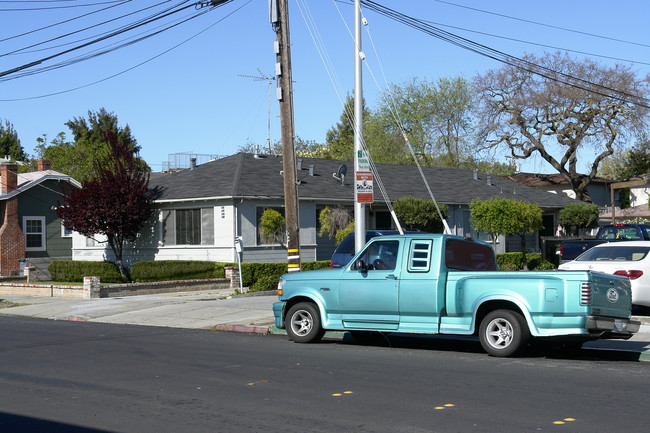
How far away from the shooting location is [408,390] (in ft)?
30.1

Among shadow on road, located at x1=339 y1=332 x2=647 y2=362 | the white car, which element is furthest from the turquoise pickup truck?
the white car

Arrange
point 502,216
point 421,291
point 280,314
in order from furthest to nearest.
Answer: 1. point 502,216
2. point 280,314
3. point 421,291

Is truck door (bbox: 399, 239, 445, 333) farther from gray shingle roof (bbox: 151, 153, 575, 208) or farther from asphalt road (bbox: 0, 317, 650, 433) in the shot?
gray shingle roof (bbox: 151, 153, 575, 208)

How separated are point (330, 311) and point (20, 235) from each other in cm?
2940

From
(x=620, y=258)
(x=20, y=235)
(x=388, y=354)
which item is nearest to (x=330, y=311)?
(x=388, y=354)

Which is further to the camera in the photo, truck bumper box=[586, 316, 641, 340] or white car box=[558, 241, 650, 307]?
white car box=[558, 241, 650, 307]

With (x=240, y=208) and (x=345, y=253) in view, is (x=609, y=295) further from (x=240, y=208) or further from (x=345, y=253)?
(x=240, y=208)

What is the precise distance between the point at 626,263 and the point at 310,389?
937 cm

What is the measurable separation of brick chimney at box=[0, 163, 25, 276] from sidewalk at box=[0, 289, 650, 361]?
11.9 metres

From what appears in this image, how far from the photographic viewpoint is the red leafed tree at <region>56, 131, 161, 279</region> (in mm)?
30766

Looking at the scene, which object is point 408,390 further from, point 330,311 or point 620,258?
point 620,258

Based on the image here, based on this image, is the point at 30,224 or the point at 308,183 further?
the point at 30,224

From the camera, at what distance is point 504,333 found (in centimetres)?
1189

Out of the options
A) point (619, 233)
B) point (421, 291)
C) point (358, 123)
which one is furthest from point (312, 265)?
point (421, 291)
